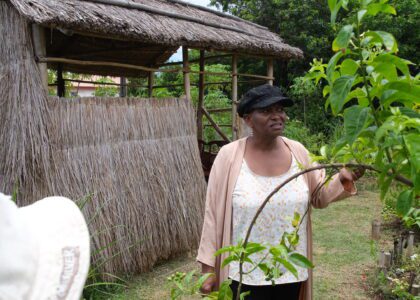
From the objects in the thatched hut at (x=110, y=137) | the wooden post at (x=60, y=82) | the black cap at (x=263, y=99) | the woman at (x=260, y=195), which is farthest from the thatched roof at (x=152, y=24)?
the woman at (x=260, y=195)

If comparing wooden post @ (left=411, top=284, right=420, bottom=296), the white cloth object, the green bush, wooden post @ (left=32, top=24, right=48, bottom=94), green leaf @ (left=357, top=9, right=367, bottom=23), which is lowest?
wooden post @ (left=411, top=284, right=420, bottom=296)

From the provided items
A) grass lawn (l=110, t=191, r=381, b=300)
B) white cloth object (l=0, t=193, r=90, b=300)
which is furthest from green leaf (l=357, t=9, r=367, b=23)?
grass lawn (l=110, t=191, r=381, b=300)

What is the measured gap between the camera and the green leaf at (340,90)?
1104 mm

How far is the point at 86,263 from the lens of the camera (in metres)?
0.98

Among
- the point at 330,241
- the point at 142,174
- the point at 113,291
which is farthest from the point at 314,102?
the point at 113,291

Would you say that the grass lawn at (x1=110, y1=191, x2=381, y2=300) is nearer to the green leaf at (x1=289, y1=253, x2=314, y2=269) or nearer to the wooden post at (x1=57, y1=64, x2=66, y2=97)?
the green leaf at (x1=289, y1=253, x2=314, y2=269)

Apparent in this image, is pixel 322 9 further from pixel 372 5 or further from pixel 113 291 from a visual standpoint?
pixel 372 5

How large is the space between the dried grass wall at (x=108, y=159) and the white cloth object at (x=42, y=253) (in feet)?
10.4

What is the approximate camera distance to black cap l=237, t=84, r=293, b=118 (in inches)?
96.0

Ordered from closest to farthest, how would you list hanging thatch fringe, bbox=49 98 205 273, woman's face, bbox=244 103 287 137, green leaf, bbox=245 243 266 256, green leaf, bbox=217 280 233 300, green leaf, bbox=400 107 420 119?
green leaf, bbox=400 107 420 119, green leaf, bbox=245 243 266 256, green leaf, bbox=217 280 233 300, woman's face, bbox=244 103 287 137, hanging thatch fringe, bbox=49 98 205 273

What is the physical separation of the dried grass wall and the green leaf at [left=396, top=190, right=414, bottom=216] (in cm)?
351

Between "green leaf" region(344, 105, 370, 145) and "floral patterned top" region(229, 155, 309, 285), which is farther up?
"green leaf" region(344, 105, 370, 145)

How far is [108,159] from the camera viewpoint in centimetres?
468

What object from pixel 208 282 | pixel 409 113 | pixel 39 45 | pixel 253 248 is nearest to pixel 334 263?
pixel 208 282
